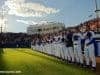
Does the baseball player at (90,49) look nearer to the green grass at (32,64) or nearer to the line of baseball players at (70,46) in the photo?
the line of baseball players at (70,46)

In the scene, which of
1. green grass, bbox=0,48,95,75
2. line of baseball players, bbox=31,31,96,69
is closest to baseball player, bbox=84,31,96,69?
line of baseball players, bbox=31,31,96,69

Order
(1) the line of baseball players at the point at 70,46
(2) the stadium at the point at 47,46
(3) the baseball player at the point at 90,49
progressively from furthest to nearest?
(1) the line of baseball players at the point at 70,46 → (3) the baseball player at the point at 90,49 → (2) the stadium at the point at 47,46

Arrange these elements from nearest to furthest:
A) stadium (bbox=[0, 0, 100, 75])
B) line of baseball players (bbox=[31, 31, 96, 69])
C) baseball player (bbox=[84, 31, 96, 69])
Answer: stadium (bbox=[0, 0, 100, 75]), baseball player (bbox=[84, 31, 96, 69]), line of baseball players (bbox=[31, 31, 96, 69])

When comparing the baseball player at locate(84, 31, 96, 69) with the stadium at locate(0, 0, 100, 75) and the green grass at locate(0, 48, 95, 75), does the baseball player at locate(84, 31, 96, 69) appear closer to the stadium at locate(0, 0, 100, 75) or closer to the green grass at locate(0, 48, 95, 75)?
the stadium at locate(0, 0, 100, 75)

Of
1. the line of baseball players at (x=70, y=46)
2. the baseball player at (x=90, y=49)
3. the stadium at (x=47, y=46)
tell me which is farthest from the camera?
the line of baseball players at (x=70, y=46)

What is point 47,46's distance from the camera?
1293 centimetres

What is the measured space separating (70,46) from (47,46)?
56 cm

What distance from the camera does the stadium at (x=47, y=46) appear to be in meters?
12.0

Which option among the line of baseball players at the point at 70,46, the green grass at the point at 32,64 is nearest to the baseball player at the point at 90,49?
the line of baseball players at the point at 70,46

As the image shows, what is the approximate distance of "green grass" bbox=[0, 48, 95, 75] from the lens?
12.0m

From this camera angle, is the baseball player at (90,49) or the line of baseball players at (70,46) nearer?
the baseball player at (90,49)

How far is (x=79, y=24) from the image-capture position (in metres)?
12.5

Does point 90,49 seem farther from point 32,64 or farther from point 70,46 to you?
point 32,64

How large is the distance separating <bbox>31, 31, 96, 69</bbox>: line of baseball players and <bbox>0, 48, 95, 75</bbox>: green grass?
22cm
